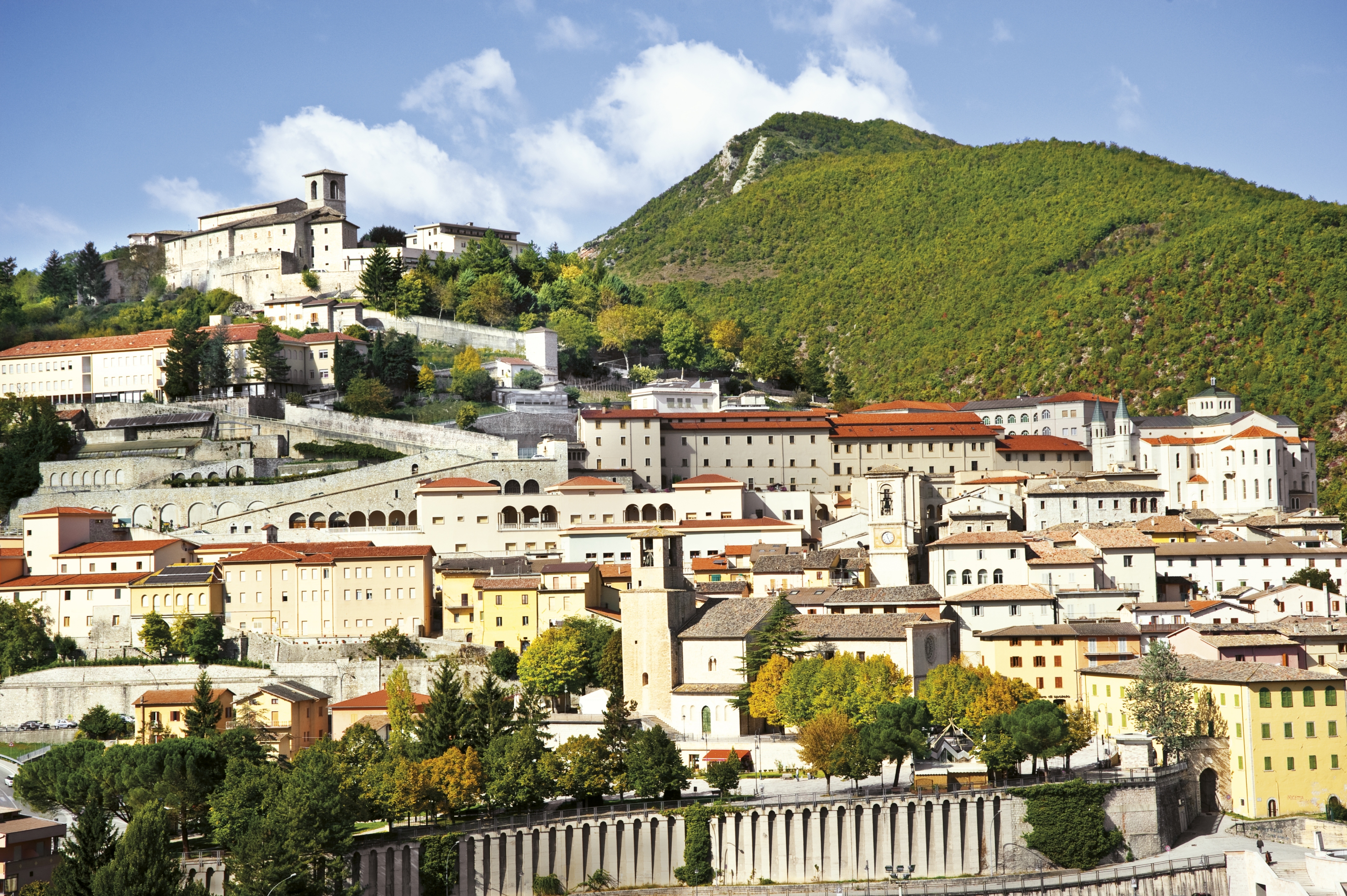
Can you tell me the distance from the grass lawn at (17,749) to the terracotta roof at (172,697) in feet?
13.0

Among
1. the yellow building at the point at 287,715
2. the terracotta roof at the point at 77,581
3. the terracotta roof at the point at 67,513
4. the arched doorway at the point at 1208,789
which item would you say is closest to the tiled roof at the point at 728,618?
the yellow building at the point at 287,715

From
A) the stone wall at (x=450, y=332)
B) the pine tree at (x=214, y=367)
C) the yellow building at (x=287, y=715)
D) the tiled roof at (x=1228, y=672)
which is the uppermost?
the stone wall at (x=450, y=332)

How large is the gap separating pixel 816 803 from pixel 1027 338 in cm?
8468

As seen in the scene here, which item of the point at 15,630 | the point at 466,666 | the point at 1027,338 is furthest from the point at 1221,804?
the point at 1027,338

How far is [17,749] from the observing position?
2344 inches

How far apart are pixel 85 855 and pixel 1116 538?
134 ft

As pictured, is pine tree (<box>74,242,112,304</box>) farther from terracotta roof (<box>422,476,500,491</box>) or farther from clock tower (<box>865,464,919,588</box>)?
clock tower (<box>865,464,919,588</box>)

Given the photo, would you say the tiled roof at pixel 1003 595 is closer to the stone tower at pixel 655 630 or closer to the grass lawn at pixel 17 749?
the stone tower at pixel 655 630

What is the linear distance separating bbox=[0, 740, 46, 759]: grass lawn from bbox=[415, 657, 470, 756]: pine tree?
1679 cm

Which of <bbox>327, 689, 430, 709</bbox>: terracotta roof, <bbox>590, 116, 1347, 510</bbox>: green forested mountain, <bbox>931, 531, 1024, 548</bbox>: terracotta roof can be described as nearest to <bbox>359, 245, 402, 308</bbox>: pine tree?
<bbox>590, 116, 1347, 510</bbox>: green forested mountain

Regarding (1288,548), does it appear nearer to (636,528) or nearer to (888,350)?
(636,528)

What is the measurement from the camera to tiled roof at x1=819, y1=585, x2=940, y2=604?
5859 centimetres

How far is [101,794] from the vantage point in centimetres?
4809

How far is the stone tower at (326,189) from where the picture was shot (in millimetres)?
116375
